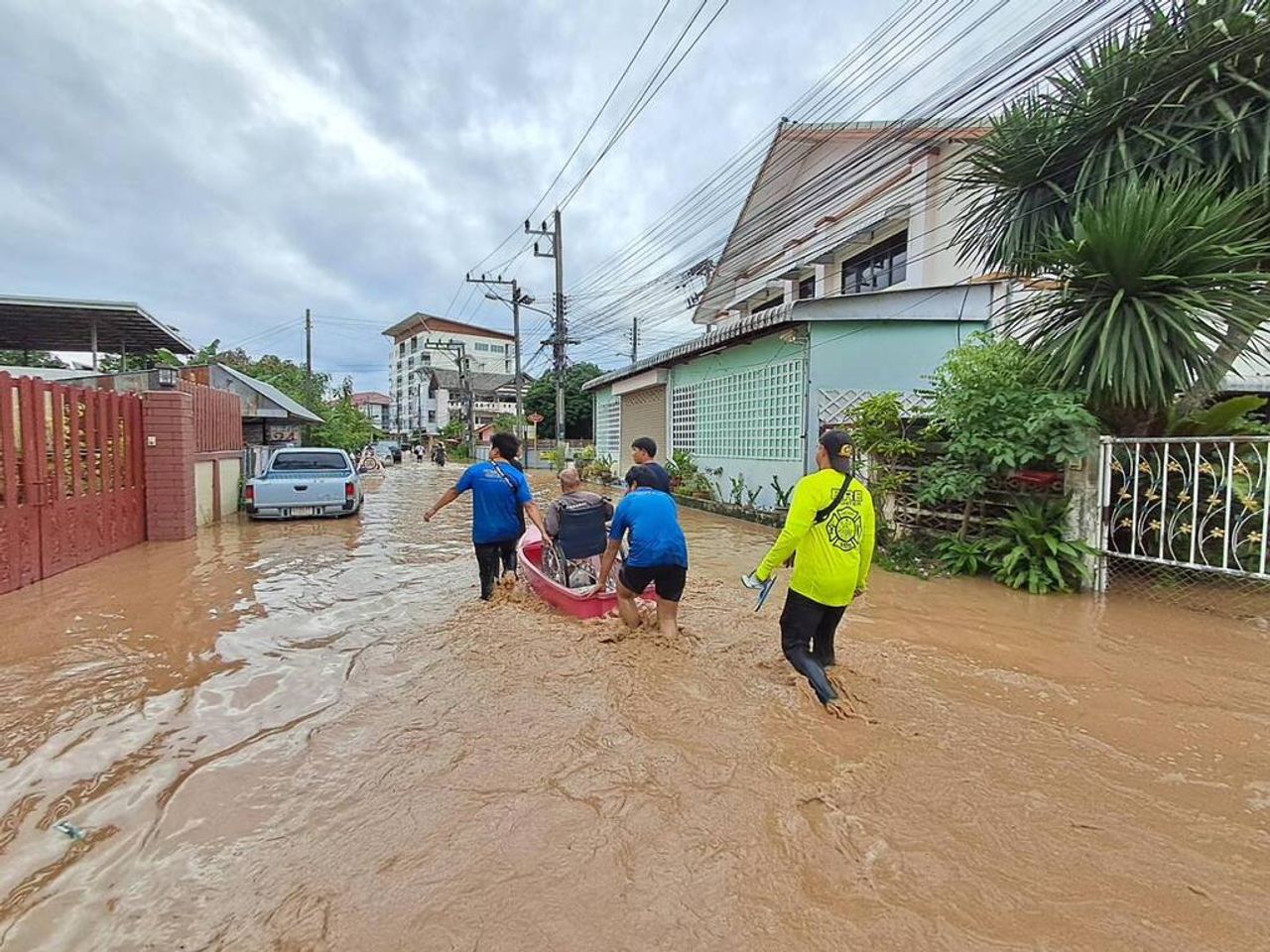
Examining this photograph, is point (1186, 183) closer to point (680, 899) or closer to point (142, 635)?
point (680, 899)

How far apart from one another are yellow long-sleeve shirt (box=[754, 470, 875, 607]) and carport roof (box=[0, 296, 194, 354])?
15.1 m

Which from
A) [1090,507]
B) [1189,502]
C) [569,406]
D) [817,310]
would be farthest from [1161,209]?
[569,406]

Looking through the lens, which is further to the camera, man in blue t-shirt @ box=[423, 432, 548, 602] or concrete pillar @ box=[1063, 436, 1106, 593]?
concrete pillar @ box=[1063, 436, 1106, 593]

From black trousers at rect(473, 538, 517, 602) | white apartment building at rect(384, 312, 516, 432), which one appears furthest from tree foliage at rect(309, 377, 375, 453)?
white apartment building at rect(384, 312, 516, 432)

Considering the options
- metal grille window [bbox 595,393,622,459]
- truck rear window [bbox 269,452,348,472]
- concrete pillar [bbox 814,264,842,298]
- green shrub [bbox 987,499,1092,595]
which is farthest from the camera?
metal grille window [bbox 595,393,622,459]

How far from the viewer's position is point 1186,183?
5953 millimetres

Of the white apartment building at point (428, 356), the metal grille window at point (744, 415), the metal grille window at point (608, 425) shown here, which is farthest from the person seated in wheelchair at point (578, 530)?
the white apartment building at point (428, 356)

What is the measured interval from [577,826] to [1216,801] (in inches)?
111

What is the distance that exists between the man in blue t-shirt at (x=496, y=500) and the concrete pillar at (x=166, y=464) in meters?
6.17

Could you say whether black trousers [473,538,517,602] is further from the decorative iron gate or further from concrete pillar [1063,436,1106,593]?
the decorative iron gate

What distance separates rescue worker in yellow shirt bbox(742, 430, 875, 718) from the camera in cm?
373

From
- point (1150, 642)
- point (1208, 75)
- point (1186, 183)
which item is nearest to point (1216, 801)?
point (1150, 642)

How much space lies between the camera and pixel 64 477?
736 cm

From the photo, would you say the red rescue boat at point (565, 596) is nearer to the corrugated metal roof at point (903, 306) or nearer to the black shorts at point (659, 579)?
the black shorts at point (659, 579)
